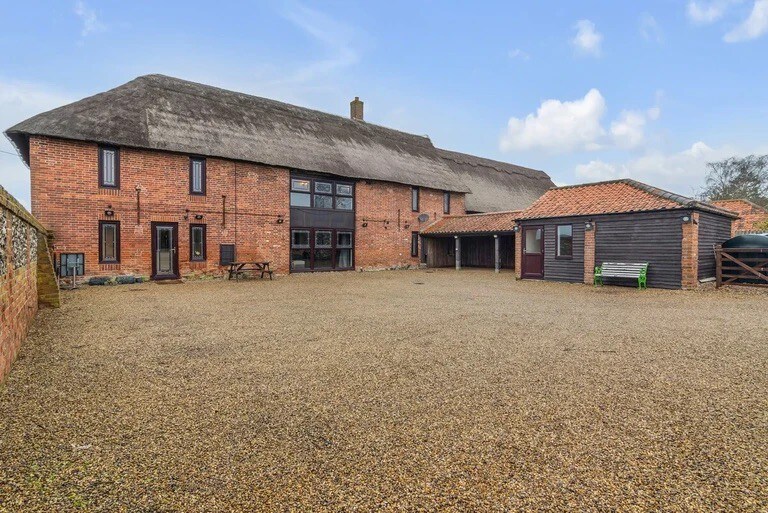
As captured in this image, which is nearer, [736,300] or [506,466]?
[506,466]

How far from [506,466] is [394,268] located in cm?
1910

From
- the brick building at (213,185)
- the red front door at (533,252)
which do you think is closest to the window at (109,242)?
the brick building at (213,185)

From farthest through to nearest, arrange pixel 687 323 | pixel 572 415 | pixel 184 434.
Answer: pixel 687 323
pixel 572 415
pixel 184 434

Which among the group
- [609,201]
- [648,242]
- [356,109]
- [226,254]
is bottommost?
[226,254]

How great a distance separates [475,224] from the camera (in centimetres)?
2177

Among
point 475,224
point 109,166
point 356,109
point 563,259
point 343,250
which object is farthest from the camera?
point 356,109

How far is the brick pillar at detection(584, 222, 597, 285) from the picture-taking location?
14.7 meters

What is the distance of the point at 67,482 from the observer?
2.54m

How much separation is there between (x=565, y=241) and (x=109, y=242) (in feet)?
54.9

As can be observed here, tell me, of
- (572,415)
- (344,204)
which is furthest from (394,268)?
(572,415)

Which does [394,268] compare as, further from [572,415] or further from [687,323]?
[572,415]

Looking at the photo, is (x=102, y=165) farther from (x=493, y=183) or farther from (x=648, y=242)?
(x=493, y=183)

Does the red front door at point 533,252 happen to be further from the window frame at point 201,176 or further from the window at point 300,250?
the window frame at point 201,176

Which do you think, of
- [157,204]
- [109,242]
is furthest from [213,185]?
[109,242]
